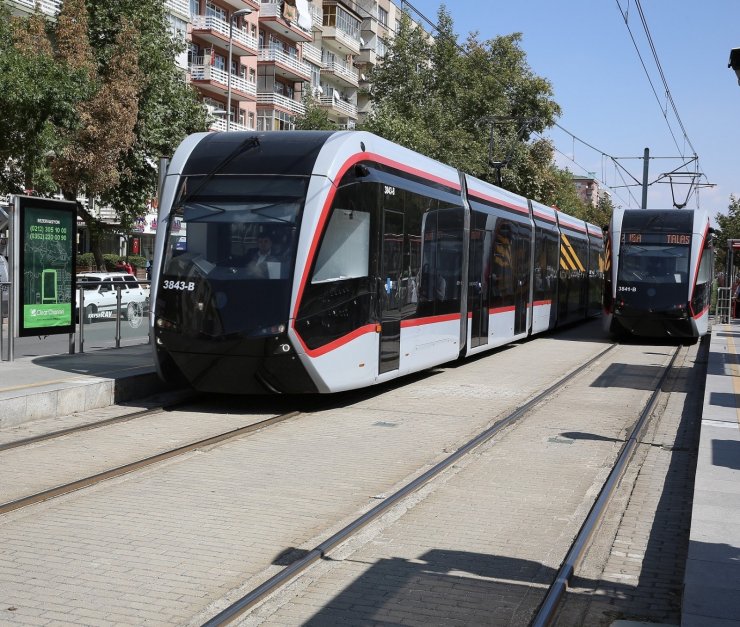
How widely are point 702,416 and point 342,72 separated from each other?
214 feet

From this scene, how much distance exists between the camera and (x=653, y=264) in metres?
24.2

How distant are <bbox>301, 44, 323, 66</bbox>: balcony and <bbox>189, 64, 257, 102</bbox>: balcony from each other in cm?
952

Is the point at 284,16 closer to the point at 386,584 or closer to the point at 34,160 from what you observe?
the point at 34,160

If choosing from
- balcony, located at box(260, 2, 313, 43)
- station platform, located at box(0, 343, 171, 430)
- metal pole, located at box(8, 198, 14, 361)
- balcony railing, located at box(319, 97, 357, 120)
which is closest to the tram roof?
station platform, located at box(0, 343, 171, 430)

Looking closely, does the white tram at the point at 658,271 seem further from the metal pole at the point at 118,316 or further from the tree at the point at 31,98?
the tree at the point at 31,98

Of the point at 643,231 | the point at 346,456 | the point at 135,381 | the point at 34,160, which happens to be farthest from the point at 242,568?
the point at 34,160

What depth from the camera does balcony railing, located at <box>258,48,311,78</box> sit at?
62.3m

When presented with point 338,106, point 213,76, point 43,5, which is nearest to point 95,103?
point 43,5

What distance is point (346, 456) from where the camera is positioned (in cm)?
955

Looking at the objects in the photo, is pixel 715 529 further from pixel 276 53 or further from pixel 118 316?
pixel 276 53

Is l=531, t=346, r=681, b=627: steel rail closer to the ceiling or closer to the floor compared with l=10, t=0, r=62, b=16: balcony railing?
closer to the floor

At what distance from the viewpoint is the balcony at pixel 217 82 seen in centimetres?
5428

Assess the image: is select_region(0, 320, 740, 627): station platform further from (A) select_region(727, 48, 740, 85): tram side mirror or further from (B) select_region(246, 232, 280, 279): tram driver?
(A) select_region(727, 48, 740, 85): tram side mirror

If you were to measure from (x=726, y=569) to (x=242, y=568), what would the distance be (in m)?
2.58
